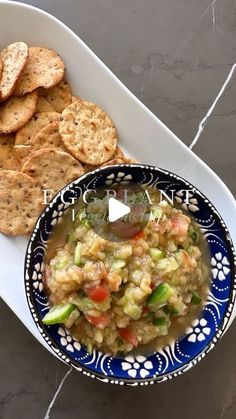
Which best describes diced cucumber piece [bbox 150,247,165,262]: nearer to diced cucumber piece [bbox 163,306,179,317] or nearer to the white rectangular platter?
diced cucumber piece [bbox 163,306,179,317]

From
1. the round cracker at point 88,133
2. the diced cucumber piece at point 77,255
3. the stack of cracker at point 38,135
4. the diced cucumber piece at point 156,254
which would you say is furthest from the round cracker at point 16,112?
the diced cucumber piece at point 156,254

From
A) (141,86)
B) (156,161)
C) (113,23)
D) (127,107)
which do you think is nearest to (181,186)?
(156,161)

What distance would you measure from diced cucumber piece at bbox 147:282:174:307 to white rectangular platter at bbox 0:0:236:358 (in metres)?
0.38

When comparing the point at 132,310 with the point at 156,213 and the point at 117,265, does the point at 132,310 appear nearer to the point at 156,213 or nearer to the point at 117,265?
the point at 117,265

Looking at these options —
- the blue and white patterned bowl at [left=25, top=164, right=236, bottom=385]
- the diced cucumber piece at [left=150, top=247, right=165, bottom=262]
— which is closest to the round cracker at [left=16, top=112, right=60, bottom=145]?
the blue and white patterned bowl at [left=25, top=164, right=236, bottom=385]

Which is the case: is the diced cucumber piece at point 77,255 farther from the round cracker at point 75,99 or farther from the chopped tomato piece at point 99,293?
the round cracker at point 75,99

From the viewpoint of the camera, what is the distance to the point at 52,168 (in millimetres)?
1793

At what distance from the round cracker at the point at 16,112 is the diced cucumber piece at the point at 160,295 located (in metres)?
0.70

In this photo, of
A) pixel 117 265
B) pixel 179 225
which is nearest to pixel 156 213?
pixel 179 225

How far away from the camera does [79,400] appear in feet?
6.30

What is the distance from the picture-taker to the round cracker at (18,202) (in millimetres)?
1759

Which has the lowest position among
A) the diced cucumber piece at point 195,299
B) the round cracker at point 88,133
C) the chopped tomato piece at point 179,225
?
the diced cucumber piece at point 195,299

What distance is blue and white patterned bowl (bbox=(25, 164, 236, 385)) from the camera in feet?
5.23

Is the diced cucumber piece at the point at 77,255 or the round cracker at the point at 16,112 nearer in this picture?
the diced cucumber piece at the point at 77,255
